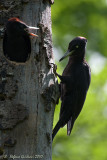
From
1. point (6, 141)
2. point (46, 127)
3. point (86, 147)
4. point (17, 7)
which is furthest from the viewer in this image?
point (86, 147)

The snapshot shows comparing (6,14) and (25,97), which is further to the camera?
(6,14)

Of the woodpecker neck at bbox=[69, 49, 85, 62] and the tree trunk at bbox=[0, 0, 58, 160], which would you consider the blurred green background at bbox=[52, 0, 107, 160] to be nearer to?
the woodpecker neck at bbox=[69, 49, 85, 62]

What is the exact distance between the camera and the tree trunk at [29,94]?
3559mm

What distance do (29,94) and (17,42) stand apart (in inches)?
38.8

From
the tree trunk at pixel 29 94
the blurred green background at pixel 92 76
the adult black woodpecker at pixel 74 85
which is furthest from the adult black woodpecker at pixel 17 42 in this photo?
the blurred green background at pixel 92 76

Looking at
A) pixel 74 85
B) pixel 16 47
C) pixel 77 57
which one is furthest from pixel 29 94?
pixel 77 57

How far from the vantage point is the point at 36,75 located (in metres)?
3.88

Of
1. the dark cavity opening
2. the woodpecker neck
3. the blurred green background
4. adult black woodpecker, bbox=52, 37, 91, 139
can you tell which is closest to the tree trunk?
the dark cavity opening

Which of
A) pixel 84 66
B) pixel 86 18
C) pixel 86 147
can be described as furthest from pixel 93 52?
pixel 84 66

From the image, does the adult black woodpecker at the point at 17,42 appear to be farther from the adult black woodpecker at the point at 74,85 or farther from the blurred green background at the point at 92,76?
the blurred green background at the point at 92,76

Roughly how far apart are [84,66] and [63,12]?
343cm

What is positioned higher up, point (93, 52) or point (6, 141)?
point (93, 52)

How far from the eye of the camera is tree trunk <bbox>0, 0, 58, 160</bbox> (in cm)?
356

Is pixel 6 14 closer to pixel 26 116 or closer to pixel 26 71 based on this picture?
pixel 26 71
